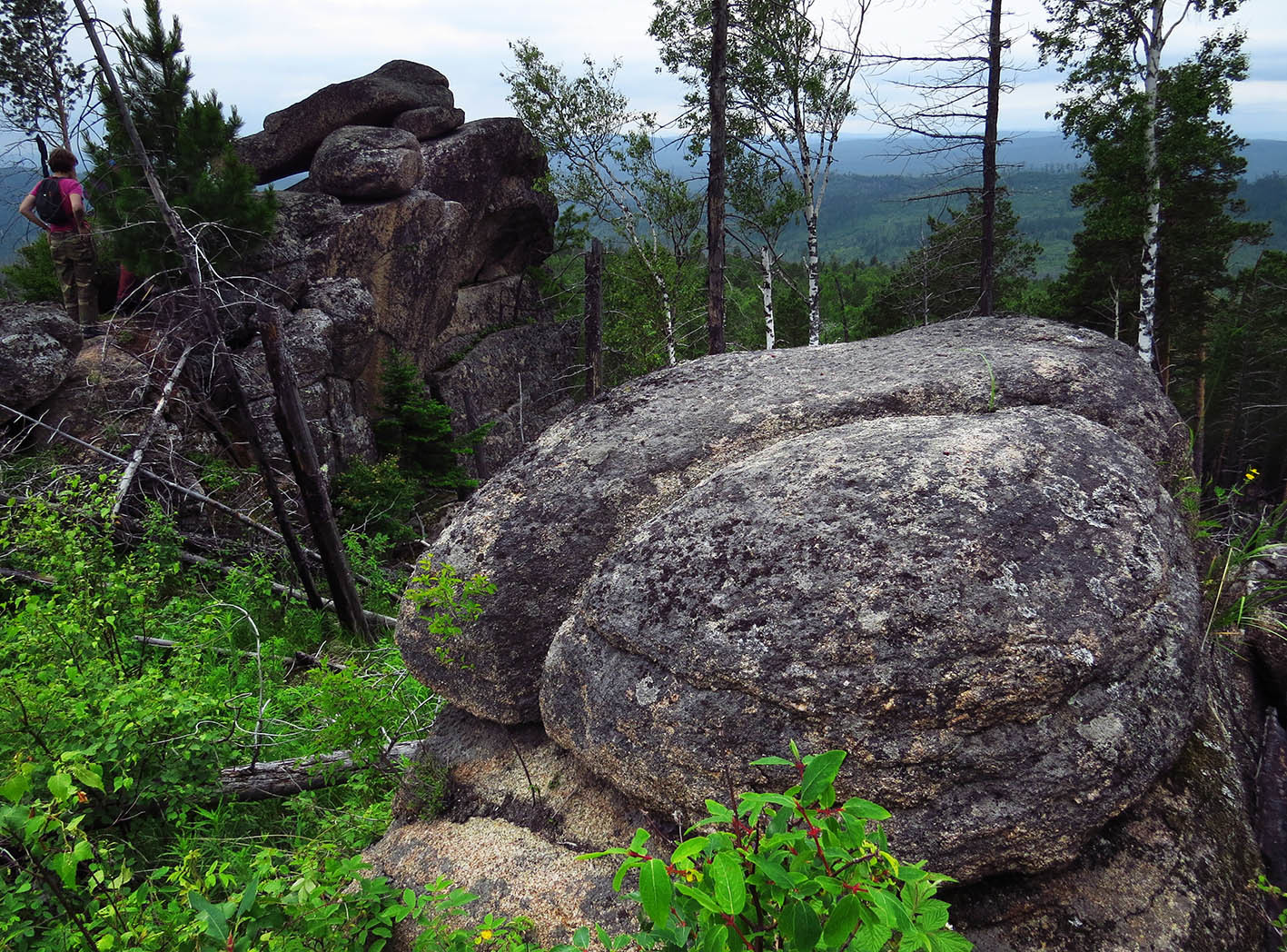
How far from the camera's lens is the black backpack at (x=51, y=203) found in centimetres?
1028

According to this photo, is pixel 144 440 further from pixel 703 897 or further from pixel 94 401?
pixel 703 897

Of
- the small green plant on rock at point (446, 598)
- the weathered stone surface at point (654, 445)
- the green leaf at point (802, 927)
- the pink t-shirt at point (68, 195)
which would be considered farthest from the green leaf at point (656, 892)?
the pink t-shirt at point (68, 195)

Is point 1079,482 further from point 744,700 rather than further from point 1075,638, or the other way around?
point 744,700

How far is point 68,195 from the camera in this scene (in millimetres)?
10484

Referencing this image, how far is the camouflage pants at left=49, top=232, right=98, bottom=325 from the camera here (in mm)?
11578

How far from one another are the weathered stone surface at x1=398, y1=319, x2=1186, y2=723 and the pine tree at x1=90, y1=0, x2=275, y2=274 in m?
7.23

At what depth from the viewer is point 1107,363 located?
538 cm

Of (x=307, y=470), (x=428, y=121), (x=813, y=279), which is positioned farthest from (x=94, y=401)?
(x=813, y=279)

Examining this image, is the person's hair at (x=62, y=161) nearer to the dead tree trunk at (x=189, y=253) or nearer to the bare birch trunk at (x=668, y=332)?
the dead tree trunk at (x=189, y=253)

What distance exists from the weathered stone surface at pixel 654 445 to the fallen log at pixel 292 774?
3.14 feet

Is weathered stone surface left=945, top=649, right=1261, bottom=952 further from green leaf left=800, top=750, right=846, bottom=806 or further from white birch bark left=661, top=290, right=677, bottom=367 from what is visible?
white birch bark left=661, top=290, right=677, bottom=367

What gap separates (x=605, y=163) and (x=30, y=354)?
1735 centimetres

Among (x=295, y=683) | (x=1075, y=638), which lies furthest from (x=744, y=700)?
(x=295, y=683)

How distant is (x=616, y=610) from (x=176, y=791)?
350cm
